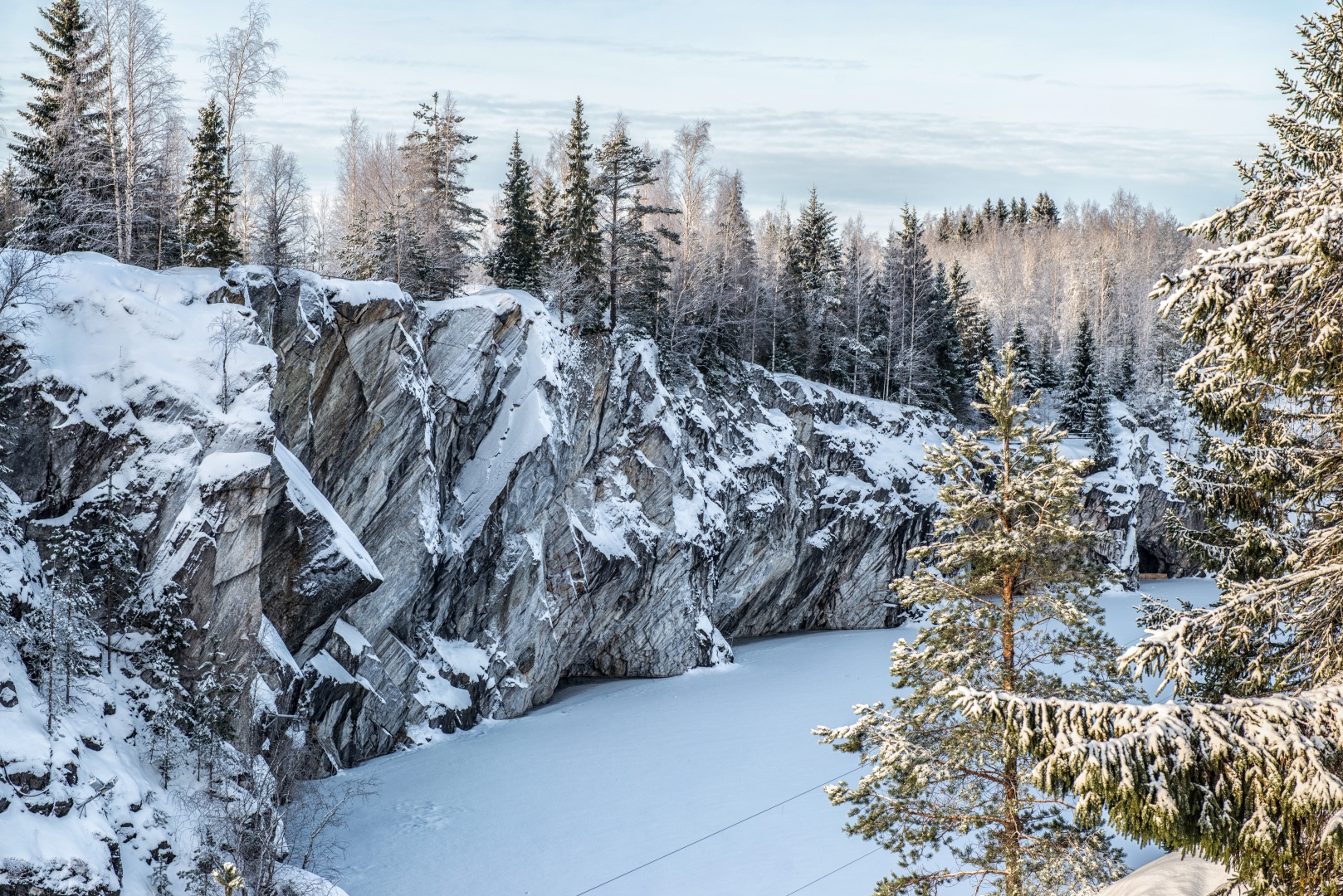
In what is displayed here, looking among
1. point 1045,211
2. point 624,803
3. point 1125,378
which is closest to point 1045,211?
point 1045,211

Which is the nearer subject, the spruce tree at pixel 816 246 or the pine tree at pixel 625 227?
the pine tree at pixel 625 227

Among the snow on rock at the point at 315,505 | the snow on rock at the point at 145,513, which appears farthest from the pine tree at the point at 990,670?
the snow on rock at the point at 315,505

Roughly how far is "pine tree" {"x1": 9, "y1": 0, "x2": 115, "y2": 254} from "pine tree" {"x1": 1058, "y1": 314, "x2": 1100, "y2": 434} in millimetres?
45619

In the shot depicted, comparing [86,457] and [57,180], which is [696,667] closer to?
[86,457]

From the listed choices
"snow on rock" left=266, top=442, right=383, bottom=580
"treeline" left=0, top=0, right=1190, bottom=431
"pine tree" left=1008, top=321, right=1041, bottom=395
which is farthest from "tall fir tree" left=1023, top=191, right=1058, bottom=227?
"snow on rock" left=266, top=442, right=383, bottom=580

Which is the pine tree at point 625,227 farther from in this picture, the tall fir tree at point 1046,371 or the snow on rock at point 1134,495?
the tall fir tree at point 1046,371

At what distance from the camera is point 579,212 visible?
35.4m

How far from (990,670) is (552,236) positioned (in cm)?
3246

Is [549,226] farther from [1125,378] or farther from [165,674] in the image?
[1125,378]

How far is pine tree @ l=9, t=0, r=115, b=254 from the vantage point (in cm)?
2202

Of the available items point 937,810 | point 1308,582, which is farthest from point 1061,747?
point 937,810

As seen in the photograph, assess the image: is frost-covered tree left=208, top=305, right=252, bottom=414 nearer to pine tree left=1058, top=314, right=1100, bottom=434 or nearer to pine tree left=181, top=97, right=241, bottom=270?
pine tree left=181, top=97, right=241, bottom=270

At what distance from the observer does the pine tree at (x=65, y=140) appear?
72.2ft

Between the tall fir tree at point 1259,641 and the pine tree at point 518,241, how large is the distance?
93.5ft
